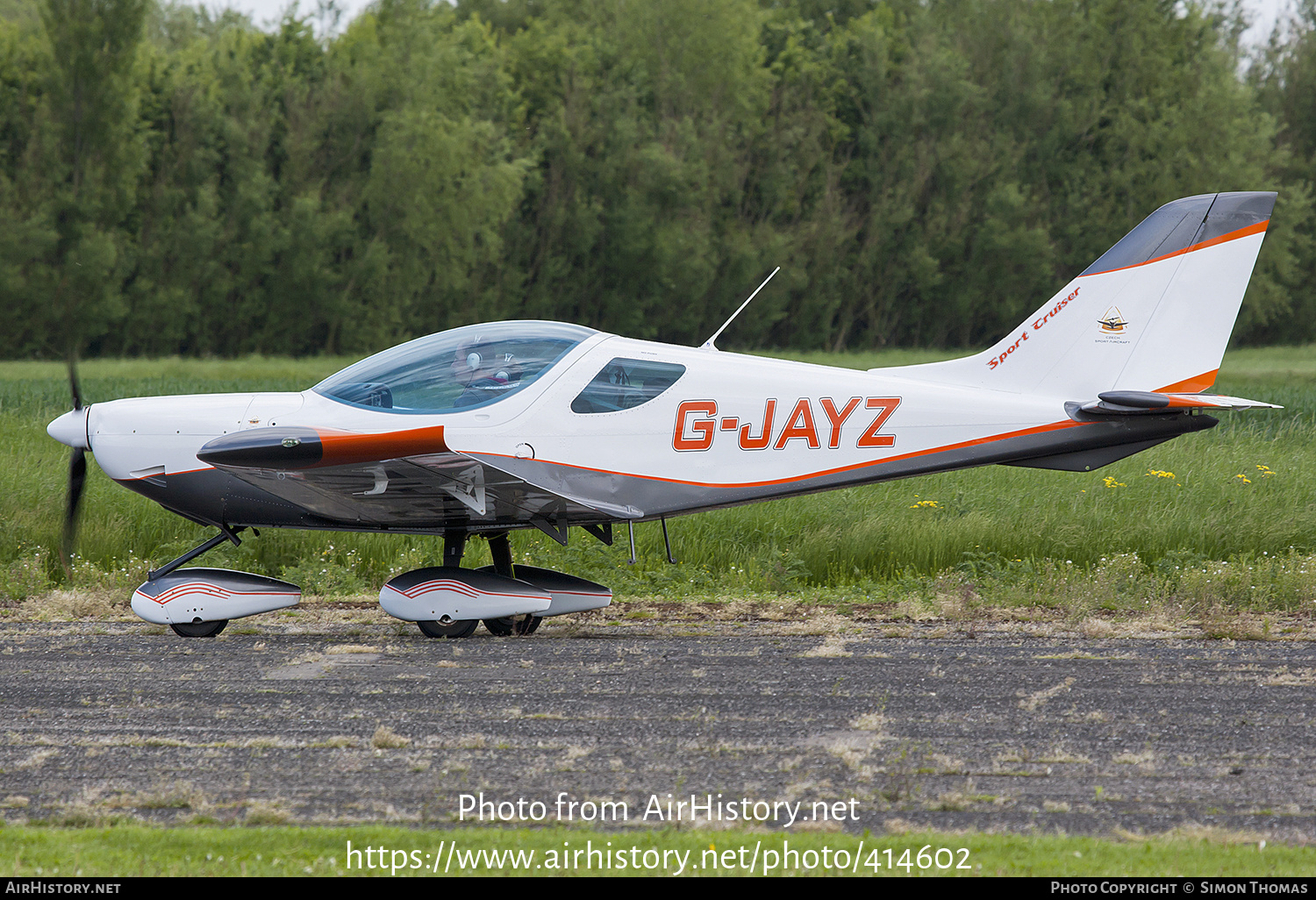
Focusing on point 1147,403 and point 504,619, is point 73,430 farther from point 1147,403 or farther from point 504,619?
point 1147,403

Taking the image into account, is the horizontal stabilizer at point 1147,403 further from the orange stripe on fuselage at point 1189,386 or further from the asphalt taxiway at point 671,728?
the asphalt taxiway at point 671,728

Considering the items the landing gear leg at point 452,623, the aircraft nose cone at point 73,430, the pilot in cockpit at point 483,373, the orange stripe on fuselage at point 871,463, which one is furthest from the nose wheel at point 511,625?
the aircraft nose cone at point 73,430

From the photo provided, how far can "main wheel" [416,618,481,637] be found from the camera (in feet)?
24.3

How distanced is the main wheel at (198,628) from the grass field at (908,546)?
1625mm

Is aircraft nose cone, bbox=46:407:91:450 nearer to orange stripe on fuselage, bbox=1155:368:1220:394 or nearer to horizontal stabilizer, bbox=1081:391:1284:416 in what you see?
horizontal stabilizer, bbox=1081:391:1284:416

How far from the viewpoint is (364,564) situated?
970 centimetres

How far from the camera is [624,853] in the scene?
3.54m

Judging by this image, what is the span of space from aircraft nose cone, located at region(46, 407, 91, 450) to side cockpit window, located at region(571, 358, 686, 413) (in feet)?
10.5

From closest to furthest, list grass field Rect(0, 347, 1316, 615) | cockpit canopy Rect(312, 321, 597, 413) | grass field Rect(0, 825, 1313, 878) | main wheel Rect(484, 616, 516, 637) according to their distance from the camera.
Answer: grass field Rect(0, 825, 1313, 878) → cockpit canopy Rect(312, 321, 597, 413) → main wheel Rect(484, 616, 516, 637) → grass field Rect(0, 347, 1316, 615)

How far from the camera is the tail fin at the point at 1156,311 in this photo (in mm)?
7203

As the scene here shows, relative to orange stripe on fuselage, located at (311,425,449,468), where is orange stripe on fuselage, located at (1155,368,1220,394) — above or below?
above

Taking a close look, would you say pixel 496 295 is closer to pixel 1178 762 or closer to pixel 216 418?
pixel 216 418

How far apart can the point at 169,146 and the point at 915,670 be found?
141 feet

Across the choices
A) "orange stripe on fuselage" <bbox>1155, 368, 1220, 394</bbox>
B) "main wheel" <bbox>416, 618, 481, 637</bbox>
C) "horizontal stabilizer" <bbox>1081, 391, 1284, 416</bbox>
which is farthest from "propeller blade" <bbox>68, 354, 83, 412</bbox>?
"orange stripe on fuselage" <bbox>1155, 368, 1220, 394</bbox>
